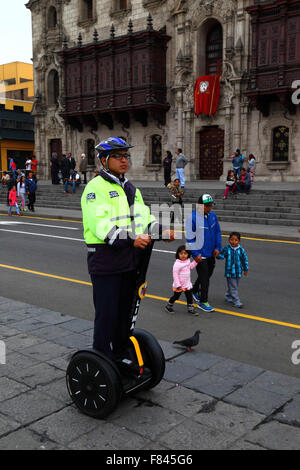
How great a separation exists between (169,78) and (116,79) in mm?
3629

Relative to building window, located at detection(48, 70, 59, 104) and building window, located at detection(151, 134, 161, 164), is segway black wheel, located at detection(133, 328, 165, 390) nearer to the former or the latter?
building window, located at detection(151, 134, 161, 164)

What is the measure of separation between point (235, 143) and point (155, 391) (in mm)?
24089

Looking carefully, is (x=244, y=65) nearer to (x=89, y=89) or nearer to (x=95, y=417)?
(x=89, y=89)

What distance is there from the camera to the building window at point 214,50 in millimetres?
27562

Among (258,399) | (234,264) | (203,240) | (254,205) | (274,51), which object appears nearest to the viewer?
(258,399)

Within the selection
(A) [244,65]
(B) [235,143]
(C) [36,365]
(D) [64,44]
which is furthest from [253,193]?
(D) [64,44]

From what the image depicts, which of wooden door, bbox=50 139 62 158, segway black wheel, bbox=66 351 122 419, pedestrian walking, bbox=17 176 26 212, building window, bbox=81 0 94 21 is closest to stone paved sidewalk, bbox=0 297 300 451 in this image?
segway black wheel, bbox=66 351 122 419

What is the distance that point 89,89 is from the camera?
32.0 m

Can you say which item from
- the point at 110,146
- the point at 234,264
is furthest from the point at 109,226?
the point at 234,264

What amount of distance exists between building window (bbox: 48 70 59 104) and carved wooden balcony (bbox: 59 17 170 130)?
276 cm

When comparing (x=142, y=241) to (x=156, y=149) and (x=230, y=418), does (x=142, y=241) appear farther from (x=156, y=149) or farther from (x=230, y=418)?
(x=156, y=149)

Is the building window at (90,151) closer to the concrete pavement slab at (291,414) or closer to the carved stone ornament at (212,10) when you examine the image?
the carved stone ornament at (212,10)

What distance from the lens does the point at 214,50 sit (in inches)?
1101

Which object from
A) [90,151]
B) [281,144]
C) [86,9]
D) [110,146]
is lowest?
[110,146]
